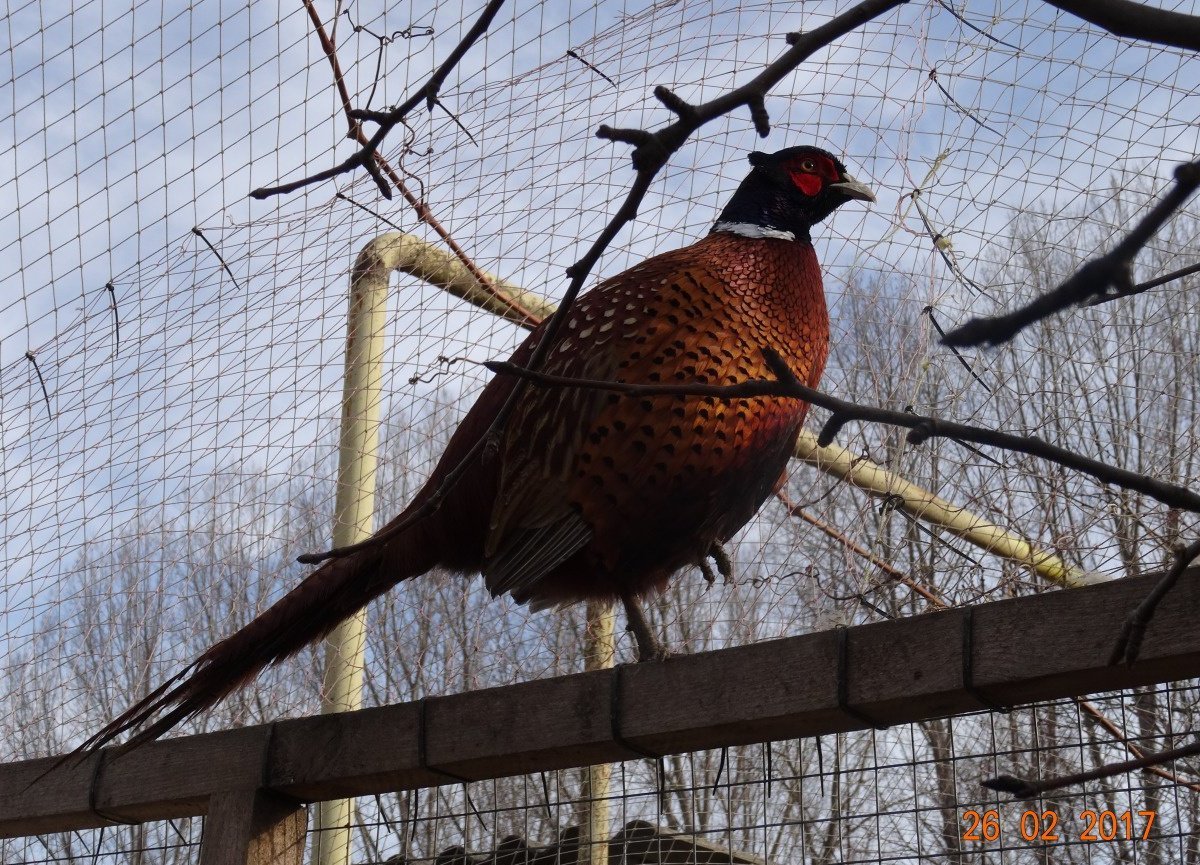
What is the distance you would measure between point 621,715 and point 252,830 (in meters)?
0.72

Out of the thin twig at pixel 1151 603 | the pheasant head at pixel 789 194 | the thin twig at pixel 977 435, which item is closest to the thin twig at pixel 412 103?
the thin twig at pixel 977 435

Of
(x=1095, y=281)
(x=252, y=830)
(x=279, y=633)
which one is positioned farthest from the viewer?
(x=279, y=633)

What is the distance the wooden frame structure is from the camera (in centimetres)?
173

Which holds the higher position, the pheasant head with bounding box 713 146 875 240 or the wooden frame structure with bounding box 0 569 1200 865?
the pheasant head with bounding box 713 146 875 240

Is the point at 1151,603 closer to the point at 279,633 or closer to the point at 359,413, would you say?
the point at 279,633

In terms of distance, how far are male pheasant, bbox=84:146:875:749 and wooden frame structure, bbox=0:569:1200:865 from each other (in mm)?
157

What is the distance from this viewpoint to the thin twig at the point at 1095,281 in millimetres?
662

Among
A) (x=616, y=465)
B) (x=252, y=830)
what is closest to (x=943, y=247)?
(x=616, y=465)

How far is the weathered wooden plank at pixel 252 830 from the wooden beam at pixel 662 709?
3cm

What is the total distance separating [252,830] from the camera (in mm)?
2340

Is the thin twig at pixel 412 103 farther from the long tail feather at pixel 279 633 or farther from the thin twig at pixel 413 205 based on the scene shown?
the thin twig at pixel 413 205

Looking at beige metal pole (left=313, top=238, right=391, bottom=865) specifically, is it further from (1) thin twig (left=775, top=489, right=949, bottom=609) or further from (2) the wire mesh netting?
(1) thin twig (left=775, top=489, right=949, bottom=609)

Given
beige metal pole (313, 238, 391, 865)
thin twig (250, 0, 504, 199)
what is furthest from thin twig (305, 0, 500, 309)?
thin twig (250, 0, 504, 199)

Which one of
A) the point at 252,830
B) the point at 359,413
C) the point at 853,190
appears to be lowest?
the point at 252,830
